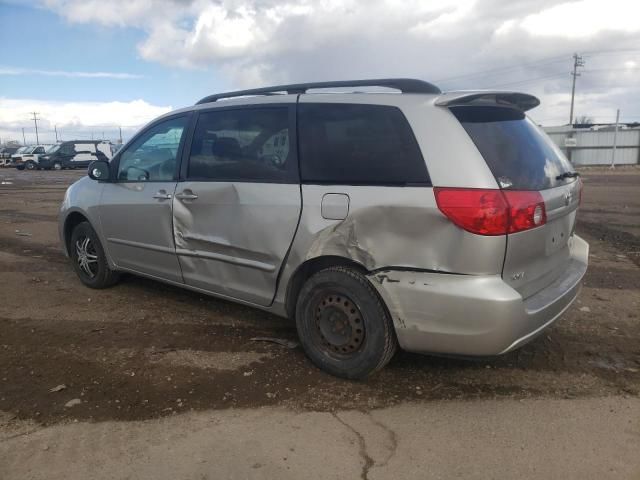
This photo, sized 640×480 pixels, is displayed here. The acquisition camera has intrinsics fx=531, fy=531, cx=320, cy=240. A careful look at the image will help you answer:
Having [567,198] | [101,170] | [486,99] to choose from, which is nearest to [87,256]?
[101,170]

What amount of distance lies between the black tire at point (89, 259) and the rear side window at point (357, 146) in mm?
2791

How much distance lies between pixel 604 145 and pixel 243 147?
142ft

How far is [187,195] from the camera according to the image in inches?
163

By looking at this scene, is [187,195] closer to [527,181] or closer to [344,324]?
[344,324]

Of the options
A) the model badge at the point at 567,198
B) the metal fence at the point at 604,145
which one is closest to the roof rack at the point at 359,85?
the model badge at the point at 567,198

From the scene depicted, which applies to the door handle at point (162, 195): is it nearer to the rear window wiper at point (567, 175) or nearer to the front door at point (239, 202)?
the front door at point (239, 202)

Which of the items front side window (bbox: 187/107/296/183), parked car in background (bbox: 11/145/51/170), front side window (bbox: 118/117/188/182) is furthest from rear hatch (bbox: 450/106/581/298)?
parked car in background (bbox: 11/145/51/170)

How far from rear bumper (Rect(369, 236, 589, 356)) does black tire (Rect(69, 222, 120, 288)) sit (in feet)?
10.7

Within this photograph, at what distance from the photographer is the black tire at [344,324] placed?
3.20 m

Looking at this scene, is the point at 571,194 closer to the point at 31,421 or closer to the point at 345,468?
the point at 345,468

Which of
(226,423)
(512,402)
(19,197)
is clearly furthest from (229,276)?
(19,197)

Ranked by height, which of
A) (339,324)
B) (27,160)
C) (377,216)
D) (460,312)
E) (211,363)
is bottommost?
(211,363)

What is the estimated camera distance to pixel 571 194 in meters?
3.49

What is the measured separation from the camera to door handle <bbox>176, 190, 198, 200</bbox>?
4.09 m
